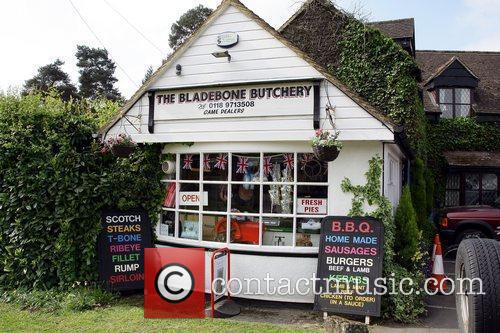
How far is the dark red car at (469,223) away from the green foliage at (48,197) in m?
8.61

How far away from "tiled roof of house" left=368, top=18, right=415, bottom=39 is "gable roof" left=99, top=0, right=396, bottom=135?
7914 mm

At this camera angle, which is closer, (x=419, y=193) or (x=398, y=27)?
(x=419, y=193)

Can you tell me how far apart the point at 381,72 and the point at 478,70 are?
12293 mm

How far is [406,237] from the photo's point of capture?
25.6 feet

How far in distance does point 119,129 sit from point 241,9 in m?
3.08

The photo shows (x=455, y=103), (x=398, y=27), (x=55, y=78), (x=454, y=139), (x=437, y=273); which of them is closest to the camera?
(x=437, y=273)

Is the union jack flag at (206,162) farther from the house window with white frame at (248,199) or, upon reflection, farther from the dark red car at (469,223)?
the dark red car at (469,223)

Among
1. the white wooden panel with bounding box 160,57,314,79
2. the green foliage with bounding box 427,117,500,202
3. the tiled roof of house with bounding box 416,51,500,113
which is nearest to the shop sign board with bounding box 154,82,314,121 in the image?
the white wooden panel with bounding box 160,57,314,79

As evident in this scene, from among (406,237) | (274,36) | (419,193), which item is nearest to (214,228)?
(406,237)

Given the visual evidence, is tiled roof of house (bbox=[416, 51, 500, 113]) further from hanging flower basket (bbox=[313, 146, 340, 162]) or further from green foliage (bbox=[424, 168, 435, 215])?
hanging flower basket (bbox=[313, 146, 340, 162])

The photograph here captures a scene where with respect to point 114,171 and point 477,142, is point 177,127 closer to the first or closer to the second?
point 114,171

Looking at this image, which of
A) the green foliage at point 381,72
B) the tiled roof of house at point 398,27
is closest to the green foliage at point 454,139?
the tiled roof of house at point 398,27

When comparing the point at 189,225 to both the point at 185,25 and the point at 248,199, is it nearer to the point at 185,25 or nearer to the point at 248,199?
the point at 248,199

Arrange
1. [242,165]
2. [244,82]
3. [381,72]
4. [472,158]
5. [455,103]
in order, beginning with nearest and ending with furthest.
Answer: [244,82]
[242,165]
[381,72]
[472,158]
[455,103]
